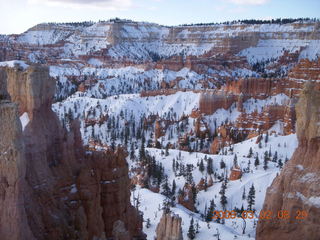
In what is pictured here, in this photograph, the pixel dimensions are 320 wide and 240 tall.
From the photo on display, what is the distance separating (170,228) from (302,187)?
5961mm

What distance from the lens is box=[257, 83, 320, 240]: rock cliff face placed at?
11.8 metres

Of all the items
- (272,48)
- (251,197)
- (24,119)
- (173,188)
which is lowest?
(173,188)

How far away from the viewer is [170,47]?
164375mm

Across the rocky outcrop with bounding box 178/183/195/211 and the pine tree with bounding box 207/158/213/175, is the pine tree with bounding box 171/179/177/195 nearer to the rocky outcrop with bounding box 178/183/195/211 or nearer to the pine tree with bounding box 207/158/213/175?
the rocky outcrop with bounding box 178/183/195/211

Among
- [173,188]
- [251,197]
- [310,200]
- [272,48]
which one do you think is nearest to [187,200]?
[173,188]

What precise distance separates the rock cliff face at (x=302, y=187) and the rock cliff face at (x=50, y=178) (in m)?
5.60

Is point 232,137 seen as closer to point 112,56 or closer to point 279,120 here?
point 279,120

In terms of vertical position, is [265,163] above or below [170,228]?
below

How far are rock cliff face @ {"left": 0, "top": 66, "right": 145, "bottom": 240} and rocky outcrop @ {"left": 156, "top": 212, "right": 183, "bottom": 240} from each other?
1.48 metres

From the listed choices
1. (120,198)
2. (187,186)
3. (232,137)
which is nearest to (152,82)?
(232,137)

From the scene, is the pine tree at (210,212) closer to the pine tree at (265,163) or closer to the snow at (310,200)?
the pine tree at (265,163)

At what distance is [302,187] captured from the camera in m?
12.2

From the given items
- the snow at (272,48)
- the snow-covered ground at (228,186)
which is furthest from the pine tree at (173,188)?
the snow at (272,48)

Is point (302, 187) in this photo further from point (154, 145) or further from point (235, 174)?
point (154, 145)
